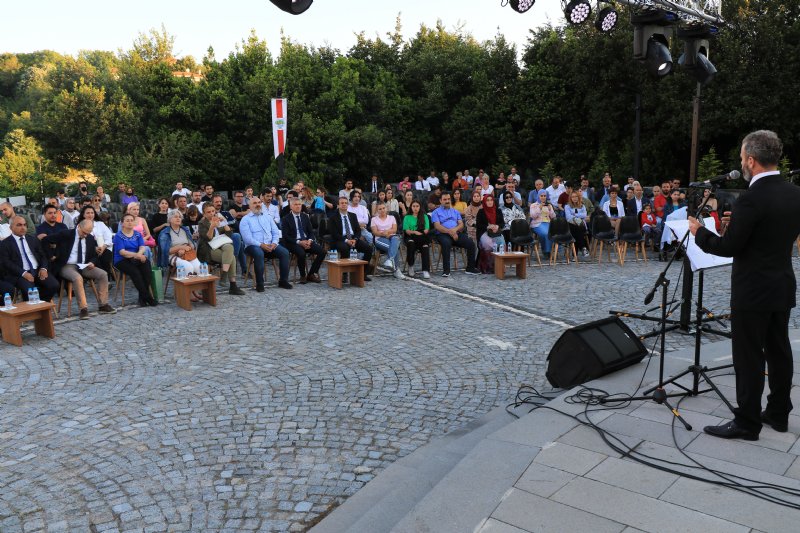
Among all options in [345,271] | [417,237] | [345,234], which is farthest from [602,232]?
[345,271]

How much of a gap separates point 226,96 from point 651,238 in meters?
15.9

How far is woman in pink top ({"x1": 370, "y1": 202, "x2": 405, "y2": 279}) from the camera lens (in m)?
11.0

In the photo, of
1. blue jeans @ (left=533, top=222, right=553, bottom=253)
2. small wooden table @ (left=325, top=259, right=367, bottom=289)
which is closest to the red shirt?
blue jeans @ (left=533, top=222, right=553, bottom=253)

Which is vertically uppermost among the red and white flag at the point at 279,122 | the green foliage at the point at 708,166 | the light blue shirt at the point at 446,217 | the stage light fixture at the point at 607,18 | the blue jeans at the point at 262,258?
the stage light fixture at the point at 607,18

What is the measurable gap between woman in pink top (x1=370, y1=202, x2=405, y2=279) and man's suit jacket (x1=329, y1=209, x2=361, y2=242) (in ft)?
1.38

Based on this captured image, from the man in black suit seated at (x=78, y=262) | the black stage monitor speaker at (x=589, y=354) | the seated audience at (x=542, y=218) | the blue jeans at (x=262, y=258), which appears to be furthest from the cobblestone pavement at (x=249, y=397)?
the seated audience at (x=542, y=218)

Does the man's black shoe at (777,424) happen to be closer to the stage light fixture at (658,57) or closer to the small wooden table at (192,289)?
the stage light fixture at (658,57)

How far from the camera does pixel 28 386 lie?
5.61m

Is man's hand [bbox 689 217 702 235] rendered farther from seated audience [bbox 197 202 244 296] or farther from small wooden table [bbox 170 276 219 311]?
seated audience [bbox 197 202 244 296]

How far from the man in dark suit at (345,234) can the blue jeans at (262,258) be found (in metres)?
0.94

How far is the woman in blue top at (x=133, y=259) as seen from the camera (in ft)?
28.8

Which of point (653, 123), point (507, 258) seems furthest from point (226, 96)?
point (507, 258)

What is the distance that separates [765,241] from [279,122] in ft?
41.0

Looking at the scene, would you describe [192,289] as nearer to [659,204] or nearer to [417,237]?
[417,237]
